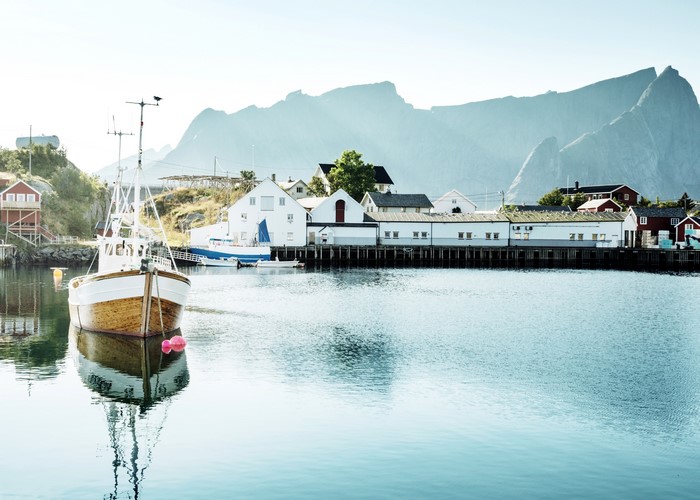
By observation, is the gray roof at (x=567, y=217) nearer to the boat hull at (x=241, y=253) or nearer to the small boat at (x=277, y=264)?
the small boat at (x=277, y=264)

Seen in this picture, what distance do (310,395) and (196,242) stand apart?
230 ft

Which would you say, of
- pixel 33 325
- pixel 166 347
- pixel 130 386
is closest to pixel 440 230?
pixel 33 325

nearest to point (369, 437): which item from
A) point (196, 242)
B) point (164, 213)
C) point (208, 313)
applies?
point (208, 313)

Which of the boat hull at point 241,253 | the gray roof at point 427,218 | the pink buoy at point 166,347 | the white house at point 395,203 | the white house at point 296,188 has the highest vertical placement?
the white house at point 296,188

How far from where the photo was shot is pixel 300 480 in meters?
16.5

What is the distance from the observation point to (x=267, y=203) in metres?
88.9

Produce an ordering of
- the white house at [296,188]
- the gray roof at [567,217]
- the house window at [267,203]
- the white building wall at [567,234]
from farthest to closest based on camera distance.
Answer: the white house at [296,188] < the gray roof at [567,217] < the white building wall at [567,234] < the house window at [267,203]

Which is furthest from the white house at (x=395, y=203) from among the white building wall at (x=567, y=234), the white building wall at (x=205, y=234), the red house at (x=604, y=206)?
the red house at (x=604, y=206)

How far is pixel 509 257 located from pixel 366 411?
3156 inches

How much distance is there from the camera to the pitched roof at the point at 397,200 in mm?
114281

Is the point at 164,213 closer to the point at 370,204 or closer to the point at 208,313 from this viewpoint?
the point at 370,204

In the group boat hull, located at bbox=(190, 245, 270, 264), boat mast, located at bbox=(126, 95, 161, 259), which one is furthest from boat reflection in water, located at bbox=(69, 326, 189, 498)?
boat hull, located at bbox=(190, 245, 270, 264)

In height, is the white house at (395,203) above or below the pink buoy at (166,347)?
above

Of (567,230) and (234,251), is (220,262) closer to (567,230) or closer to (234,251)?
(234,251)
